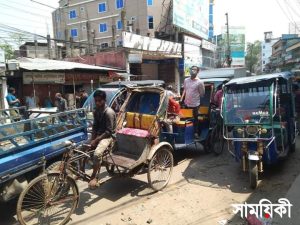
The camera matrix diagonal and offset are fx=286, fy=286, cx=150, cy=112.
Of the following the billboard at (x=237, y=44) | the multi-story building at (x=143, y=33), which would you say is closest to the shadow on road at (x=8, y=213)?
the multi-story building at (x=143, y=33)

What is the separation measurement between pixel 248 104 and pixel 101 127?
10.5 ft

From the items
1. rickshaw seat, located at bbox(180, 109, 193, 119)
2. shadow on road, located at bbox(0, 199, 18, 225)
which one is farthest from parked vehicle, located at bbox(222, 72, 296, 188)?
shadow on road, located at bbox(0, 199, 18, 225)

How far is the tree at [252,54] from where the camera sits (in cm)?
9550

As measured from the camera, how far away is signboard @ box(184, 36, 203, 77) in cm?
3105

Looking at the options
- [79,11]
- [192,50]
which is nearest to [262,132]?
[192,50]

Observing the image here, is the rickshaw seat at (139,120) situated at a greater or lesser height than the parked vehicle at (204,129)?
greater

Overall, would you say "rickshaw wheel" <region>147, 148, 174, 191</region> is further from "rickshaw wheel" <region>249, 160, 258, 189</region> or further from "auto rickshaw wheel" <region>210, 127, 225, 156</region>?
"auto rickshaw wheel" <region>210, 127, 225, 156</region>

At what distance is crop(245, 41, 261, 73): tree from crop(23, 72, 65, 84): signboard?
278 feet

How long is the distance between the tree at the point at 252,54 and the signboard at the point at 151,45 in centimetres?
7005

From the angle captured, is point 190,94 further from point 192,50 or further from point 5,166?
point 192,50

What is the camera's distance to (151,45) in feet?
79.9

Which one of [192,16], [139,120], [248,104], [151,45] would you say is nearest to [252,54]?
[192,16]

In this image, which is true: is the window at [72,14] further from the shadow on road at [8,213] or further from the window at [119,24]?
the shadow on road at [8,213]

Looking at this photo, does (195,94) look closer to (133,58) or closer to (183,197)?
(183,197)
